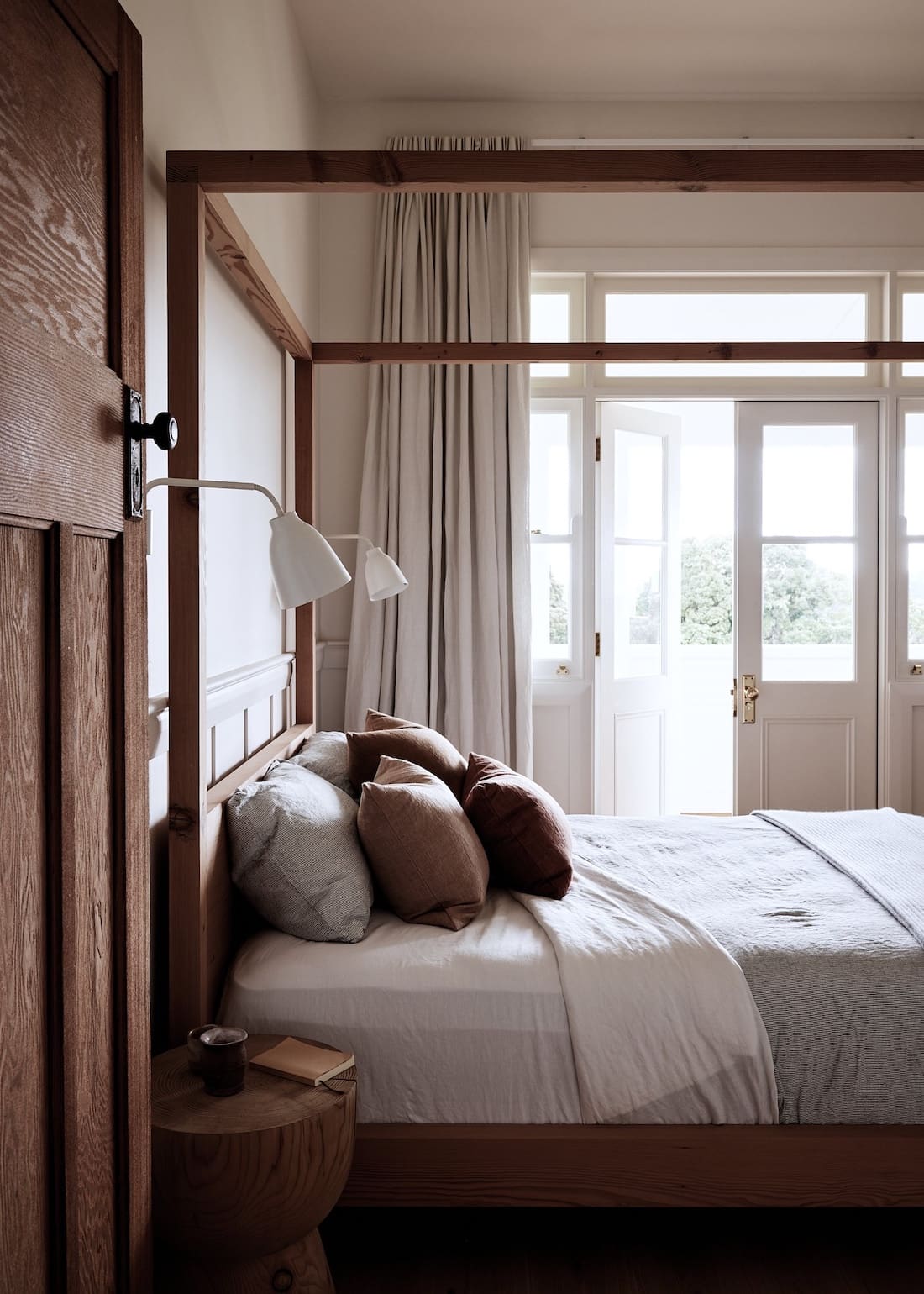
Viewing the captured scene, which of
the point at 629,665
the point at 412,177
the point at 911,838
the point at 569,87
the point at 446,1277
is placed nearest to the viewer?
the point at 412,177

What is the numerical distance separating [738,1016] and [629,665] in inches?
103

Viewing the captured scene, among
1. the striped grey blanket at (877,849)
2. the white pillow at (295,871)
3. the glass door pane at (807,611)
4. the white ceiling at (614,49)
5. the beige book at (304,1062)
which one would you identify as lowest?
the beige book at (304,1062)

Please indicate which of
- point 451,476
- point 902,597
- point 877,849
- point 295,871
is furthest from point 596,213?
point 295,871

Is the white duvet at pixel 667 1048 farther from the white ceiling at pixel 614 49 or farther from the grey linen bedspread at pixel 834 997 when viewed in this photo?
the white ceiling at pixel 614 49

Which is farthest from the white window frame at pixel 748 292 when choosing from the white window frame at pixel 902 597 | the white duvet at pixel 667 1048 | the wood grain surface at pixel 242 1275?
the wood grain surface at pixel 242 1275

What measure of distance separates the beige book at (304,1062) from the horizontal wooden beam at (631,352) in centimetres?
Result: 196

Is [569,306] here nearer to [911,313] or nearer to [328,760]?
[911,313]

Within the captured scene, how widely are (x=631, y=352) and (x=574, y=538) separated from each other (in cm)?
140

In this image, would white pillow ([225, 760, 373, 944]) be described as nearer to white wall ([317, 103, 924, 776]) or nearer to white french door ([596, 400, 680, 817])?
white wall ([317, 103, 924, 776])

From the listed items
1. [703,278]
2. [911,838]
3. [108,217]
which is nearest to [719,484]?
[703,278]

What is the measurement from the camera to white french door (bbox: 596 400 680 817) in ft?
14.0

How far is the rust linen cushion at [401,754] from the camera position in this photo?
98.5 inches

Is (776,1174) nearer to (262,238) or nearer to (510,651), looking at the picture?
(510,651)

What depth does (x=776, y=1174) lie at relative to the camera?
1.80 m
